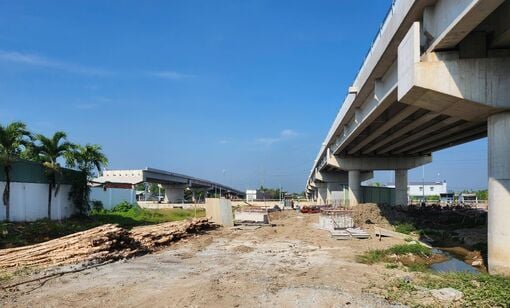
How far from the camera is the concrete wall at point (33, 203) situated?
2686 cm

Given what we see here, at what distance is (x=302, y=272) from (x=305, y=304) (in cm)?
442

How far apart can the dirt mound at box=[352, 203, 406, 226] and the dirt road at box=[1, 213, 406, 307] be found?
12.8 metres

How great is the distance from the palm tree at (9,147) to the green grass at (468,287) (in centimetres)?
2201

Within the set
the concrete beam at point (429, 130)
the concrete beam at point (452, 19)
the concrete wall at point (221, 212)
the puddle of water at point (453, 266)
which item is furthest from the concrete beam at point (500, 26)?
the concrete wall at point (221, 212)

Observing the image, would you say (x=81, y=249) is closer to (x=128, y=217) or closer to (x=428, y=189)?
(x=128, y=217)

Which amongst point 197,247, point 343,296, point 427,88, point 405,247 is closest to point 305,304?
point 343,296

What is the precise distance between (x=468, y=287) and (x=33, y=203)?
2612 cm

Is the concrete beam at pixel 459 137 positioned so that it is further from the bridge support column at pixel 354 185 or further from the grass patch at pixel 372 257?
the grass patch at pixel 372 257

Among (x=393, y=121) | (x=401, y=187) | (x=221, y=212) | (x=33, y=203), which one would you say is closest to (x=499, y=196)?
(x=393, y=121)

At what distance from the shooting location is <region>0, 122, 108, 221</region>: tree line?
25516 mm

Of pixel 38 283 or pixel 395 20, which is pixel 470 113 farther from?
pixel 38 283

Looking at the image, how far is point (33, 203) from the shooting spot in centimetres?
2881

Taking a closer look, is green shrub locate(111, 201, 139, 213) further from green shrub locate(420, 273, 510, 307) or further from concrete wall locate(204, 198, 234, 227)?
green shrub locate(420, 273, 510, 307)

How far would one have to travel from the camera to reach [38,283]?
12375mm
